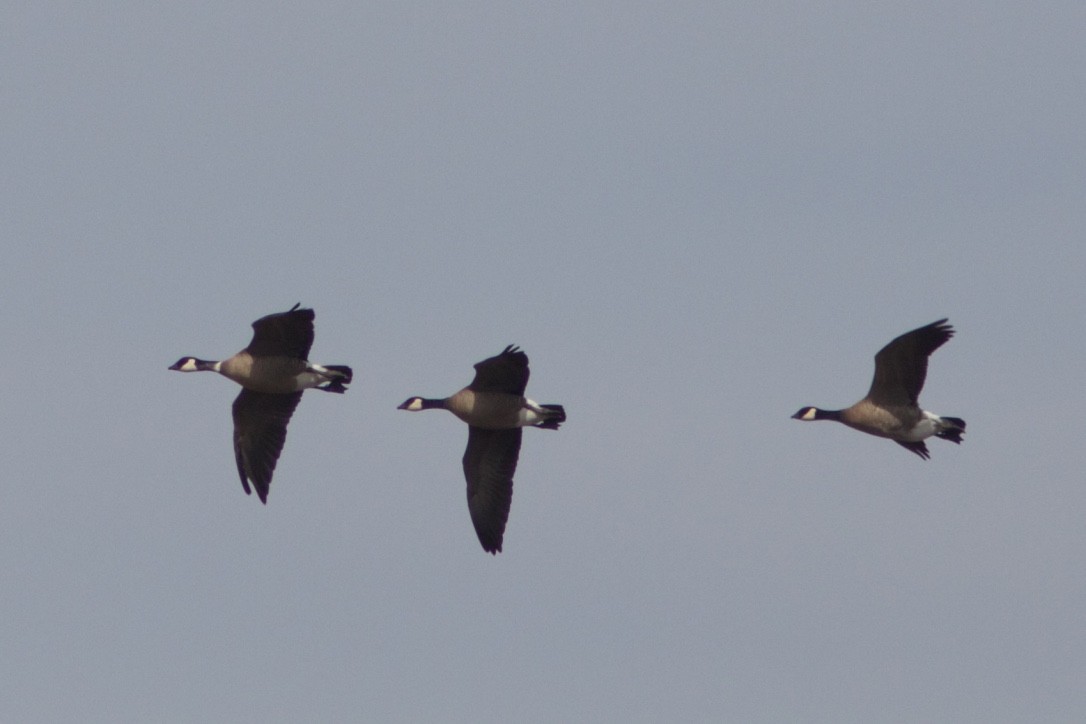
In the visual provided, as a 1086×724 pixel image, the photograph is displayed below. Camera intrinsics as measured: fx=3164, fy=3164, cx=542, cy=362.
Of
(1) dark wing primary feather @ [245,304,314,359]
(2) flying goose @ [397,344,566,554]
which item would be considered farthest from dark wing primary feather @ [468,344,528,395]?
(1) dark wing primary feather @ [245,304,314,359]

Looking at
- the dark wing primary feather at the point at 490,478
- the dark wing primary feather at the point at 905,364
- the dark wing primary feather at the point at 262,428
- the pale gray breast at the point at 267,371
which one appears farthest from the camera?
the dark wing primary feather at the point at 262,428

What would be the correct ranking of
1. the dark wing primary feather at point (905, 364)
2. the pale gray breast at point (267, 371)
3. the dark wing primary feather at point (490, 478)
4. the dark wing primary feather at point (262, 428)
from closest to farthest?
1. the dark wing primary feather at point (905, 364)
2. the pale gray breast at point (267, 371)
3. the dark wing primary feather at point (490, 478)
4. the dark wing primary feather at point (262, 428)

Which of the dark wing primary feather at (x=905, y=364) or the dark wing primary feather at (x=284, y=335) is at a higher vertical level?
the dark wing primary feather at (x=905, y=364)

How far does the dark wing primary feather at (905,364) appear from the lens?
39375 mm

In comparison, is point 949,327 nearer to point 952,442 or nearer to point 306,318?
point 952,442

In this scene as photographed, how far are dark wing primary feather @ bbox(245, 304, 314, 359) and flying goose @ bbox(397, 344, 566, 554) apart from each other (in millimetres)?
2047

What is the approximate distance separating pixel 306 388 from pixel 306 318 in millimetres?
1413

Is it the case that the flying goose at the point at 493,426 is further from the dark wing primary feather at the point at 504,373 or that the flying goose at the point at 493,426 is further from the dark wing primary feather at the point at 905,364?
the dark wing primary feather at the point at 905,364

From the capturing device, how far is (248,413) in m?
41.4

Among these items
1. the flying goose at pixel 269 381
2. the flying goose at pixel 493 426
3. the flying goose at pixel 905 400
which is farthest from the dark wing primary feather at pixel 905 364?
the flying goose at pixel 269 381

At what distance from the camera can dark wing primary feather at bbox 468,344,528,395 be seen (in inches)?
1554

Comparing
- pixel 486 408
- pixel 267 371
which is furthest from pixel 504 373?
pixel 267 371

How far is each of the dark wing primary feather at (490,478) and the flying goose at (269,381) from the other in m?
1.92

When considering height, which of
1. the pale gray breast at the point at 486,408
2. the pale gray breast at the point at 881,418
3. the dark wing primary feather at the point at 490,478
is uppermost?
the pale gray breast at the point at 881,418
